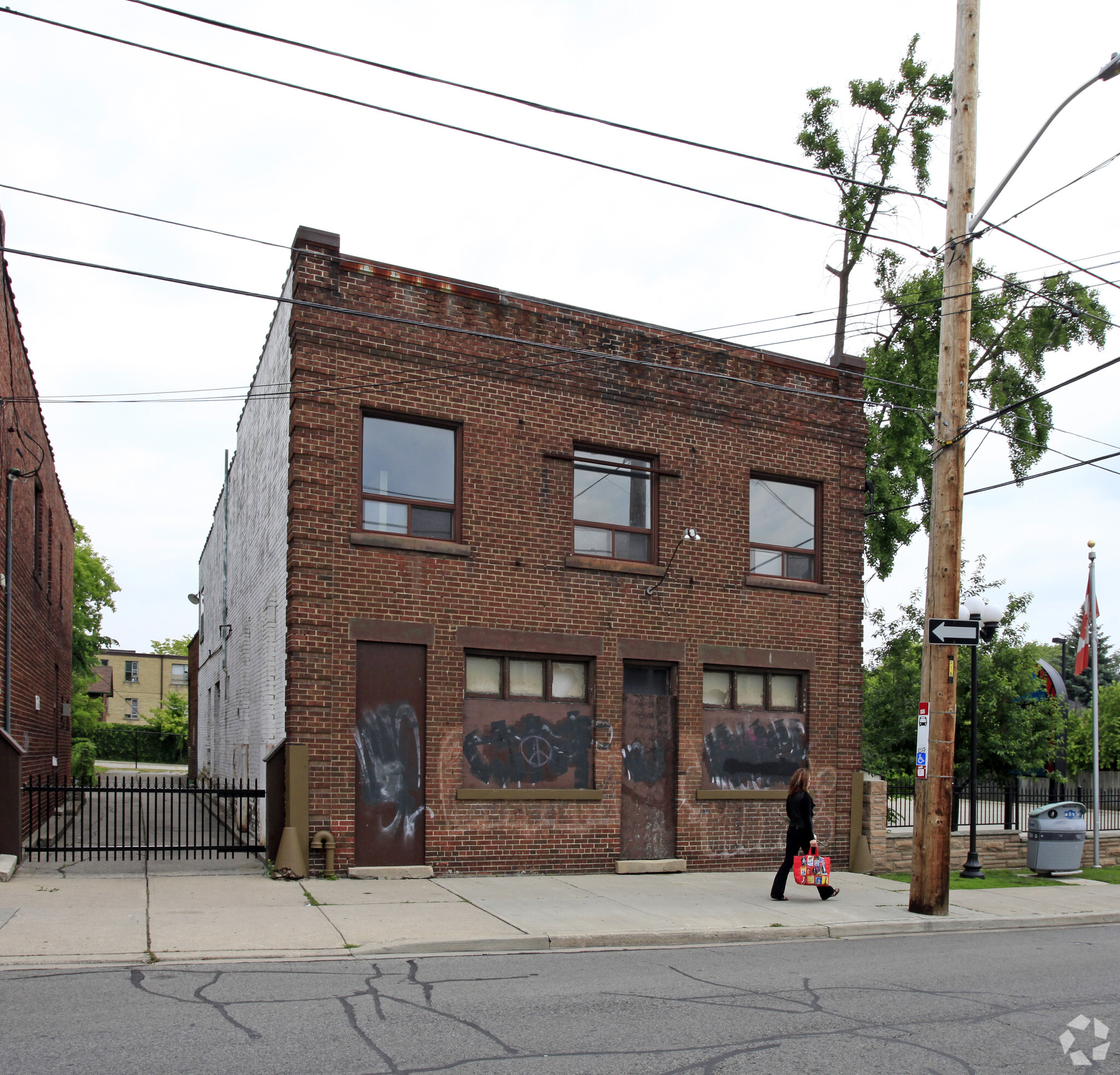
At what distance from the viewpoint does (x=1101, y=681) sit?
62.0 meters

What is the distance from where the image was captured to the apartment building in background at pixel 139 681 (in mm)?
82438

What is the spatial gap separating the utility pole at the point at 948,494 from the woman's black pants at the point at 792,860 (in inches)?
40.2

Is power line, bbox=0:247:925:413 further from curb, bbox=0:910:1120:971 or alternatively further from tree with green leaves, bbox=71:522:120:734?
tree with green leaves, bbox=71:522:120:734

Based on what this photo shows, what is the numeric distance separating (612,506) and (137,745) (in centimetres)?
5421

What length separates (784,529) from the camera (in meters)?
17.2

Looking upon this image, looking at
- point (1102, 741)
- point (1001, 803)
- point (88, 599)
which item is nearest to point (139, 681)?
point (88, 599)

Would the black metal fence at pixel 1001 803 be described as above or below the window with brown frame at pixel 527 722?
below

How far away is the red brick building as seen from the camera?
16594mm

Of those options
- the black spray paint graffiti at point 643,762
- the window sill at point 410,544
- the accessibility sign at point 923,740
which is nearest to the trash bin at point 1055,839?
the accessibility sign at point 923,740

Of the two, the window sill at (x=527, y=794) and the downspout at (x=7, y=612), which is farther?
the downspout at (x=7, y=612)

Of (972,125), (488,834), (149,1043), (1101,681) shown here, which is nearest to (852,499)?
(972,125)

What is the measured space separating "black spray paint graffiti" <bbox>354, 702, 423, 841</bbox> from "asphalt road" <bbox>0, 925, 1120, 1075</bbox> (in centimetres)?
446

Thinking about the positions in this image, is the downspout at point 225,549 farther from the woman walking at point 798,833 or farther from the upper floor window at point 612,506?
the woman walking at point 798,833

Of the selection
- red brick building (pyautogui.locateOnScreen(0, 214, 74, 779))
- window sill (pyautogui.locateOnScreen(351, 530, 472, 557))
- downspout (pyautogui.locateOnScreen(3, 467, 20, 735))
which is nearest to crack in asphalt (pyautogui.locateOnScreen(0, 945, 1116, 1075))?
window sill (pyautogui.locateOnScreen(351, 530, 472, 557))
